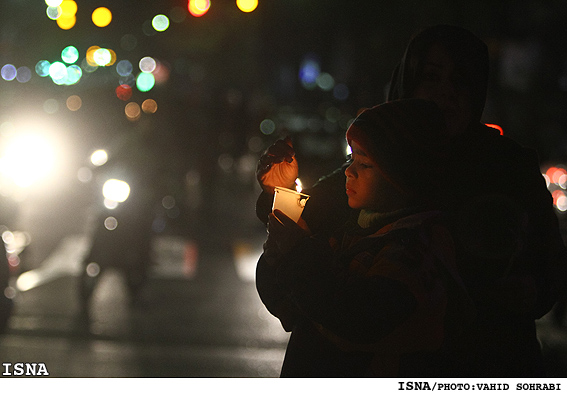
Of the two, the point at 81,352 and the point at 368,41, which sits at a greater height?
the point at 368,41

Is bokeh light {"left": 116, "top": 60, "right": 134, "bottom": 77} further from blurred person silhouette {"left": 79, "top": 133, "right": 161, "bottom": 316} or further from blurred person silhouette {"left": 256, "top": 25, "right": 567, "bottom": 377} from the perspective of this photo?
blurred person silhouette {"left": 256, "top": 25, "right": 567, "bottom": 377}

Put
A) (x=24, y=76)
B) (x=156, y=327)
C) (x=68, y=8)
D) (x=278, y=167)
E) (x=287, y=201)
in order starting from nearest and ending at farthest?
(x=287, y=201)
(x=278, y=167)
(x=156, y=327)
(x=68, y=8)
(x=24, y=76)

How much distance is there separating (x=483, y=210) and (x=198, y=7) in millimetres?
7427

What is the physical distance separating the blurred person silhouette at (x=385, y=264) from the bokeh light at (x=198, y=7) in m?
7.20

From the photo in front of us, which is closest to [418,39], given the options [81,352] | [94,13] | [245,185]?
[81,352]

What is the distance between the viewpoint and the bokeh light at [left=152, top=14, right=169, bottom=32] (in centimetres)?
947

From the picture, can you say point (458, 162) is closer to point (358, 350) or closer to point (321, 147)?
point (358, 350)

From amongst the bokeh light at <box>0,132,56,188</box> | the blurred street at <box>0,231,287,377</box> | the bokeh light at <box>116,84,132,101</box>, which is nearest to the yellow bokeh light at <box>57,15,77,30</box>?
the bokeh light at <box>116,84,132,101</box>

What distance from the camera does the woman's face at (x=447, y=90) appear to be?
6.24 ft

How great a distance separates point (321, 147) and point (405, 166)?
1674 cm

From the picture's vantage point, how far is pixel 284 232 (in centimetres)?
164

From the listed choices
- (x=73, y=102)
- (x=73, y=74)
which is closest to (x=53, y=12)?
(x=73, y=102)

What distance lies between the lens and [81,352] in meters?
5.89

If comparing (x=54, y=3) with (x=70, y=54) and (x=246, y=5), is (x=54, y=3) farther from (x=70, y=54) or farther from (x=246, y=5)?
(x=70, y=54)
